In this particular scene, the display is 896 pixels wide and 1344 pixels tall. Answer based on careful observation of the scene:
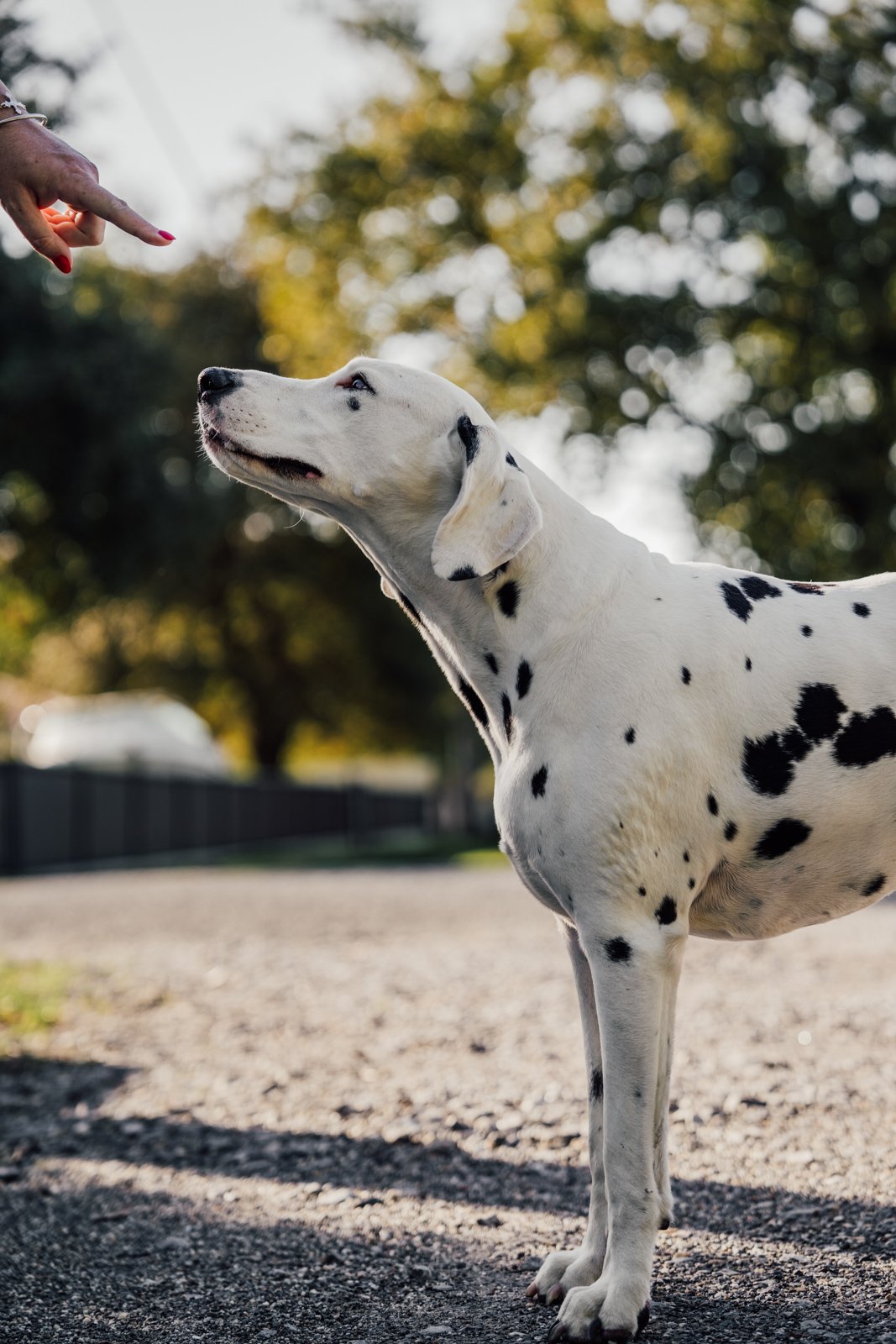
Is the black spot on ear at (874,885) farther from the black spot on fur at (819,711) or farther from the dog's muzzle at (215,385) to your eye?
the dog's muzzle at (215,385)

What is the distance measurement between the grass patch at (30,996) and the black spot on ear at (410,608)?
488cm

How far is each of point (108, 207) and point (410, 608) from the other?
1.43m

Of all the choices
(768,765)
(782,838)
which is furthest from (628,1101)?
(768,765)

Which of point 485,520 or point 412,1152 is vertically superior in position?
point 485,520

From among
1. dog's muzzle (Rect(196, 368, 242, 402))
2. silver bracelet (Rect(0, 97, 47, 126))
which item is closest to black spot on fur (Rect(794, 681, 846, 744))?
dog's muzzle (Rect(196, 368, 242, 402))

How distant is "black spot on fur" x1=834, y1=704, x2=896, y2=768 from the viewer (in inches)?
141

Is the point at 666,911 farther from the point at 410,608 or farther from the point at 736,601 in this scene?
the point at 410,608

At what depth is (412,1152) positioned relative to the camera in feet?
17.3

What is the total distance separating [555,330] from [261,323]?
704 inches

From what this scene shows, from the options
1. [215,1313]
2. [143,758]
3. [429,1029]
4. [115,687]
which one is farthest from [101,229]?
[115,687]

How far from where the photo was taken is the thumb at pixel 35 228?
151 inches

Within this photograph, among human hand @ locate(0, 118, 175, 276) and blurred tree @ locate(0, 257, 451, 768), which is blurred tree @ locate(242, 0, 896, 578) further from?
human hand @ locate(0, 118, 175, 276)

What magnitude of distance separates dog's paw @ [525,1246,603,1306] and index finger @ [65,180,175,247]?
10.2 ft

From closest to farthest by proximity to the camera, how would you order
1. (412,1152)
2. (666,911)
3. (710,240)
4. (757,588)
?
(666,911), (757,588), (412,1152), (710,240)
